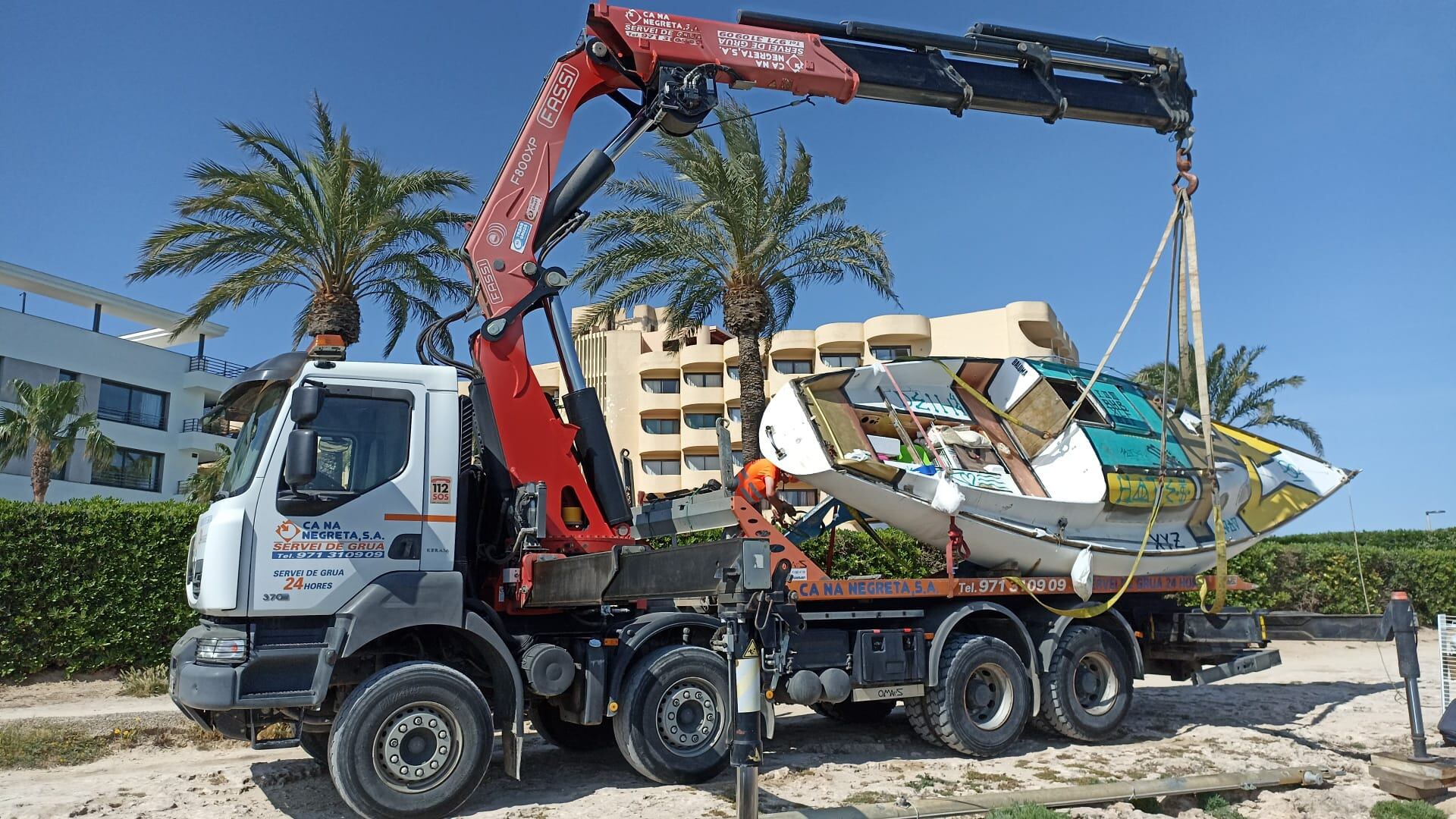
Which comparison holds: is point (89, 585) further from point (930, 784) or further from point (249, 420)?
point (930, 784)

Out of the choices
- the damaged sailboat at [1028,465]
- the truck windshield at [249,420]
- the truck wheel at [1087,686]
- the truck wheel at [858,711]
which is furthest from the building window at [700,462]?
the truck windshield at [249,420]

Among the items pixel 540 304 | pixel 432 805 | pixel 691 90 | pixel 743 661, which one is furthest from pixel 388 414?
pixel 691 90

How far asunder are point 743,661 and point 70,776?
6563 millimetres

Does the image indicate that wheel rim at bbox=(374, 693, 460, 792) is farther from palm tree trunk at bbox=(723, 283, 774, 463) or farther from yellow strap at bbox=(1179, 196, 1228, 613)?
palm tree trunk at bbox=(723, 283, 774, 463)

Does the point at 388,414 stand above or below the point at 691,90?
below

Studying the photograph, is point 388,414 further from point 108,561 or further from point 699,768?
point 108,561

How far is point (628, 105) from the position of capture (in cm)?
1005

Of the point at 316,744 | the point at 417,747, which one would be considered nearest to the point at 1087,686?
the point at 417,747

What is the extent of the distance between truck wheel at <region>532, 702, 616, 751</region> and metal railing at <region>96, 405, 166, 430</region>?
37062mm

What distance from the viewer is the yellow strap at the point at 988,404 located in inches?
436

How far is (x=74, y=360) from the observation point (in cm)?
3781

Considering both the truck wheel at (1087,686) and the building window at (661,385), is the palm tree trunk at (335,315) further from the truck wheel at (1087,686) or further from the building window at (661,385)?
the building window at (661,385)

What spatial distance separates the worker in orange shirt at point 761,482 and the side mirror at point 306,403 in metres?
4.02

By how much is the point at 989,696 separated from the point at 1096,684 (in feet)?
4.64
